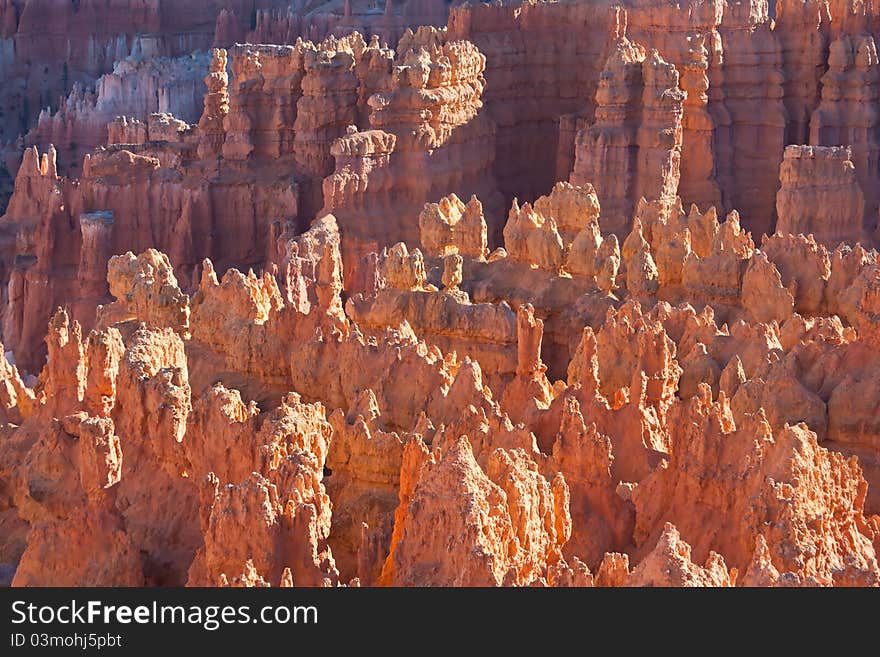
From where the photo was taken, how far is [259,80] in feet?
112

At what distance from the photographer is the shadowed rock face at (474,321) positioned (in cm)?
1008

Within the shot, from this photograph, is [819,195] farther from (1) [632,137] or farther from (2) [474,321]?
(2) [474,321]

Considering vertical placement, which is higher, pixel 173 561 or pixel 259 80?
pixel 259 80

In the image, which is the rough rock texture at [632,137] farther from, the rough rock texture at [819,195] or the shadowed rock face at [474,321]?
the rough rock texture at [819,195]

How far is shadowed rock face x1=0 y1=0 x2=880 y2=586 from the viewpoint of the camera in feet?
33.1

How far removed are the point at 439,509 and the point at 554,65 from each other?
2681cm

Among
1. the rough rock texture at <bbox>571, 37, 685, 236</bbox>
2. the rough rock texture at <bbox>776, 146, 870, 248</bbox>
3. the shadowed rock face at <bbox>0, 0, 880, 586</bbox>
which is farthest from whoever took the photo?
the rough rock texture at <bbox>571, 37, 685, 236</bbox>

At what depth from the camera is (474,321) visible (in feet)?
55.6

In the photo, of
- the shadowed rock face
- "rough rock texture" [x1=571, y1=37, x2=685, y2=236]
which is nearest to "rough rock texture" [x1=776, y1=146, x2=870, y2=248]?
the shadowed rock face

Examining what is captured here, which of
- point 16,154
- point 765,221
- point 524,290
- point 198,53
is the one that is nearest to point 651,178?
point 765,221

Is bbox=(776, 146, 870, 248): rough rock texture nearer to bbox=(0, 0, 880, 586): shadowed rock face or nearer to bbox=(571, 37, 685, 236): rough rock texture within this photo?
bbox=(0, 0, 880, 586): shadowed rock face

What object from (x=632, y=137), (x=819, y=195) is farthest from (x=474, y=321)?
(x=632, y=137)

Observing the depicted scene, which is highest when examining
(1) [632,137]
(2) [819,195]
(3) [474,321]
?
(1) [632,137]
